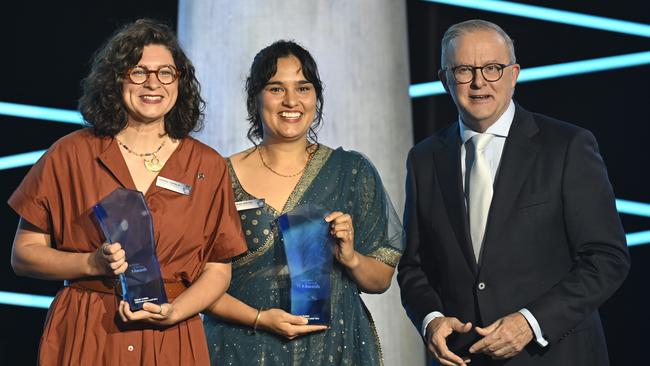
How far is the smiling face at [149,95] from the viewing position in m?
2.45

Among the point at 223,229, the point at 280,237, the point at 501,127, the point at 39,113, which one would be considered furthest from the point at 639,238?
the point at 39,113

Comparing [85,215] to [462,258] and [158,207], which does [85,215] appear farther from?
[462,258]

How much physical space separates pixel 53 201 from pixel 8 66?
252 centimetres

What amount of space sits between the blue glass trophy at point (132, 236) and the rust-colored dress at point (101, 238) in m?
0.11

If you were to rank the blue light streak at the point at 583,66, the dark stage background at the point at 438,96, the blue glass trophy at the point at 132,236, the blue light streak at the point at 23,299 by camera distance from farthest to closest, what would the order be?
the blue light streak at the point at 23,299
the blue light streak at the point at 583,66
the dark stage background at the point at 438,96
the blue glass trophy at the point at 132,236

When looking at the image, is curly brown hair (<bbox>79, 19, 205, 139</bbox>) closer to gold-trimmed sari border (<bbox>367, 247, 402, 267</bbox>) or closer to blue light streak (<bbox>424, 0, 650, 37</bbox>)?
gold-trimmed sari border (<bbox>367, 247, 402, 267</bbox>)

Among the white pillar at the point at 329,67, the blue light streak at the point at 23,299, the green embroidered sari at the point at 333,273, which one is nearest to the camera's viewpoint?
the green embroidered sari at the point at 333,273

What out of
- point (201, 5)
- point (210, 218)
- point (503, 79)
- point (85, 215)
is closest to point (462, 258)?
point (503, 79)

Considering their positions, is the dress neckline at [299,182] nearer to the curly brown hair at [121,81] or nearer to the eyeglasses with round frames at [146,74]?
the curly brown hair at [121,81]

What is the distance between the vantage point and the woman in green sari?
2662 millimetres

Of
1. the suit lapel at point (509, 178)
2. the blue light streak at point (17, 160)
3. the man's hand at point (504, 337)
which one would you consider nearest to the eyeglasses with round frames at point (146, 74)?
the suit lapel at point (509, 178)

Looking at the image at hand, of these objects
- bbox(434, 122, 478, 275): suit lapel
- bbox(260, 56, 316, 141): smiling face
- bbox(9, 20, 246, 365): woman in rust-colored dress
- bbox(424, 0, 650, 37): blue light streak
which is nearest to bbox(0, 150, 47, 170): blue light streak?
bbox(424, 0, 650, 37): blue light streak

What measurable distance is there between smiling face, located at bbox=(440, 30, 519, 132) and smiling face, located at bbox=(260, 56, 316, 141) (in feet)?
1.39

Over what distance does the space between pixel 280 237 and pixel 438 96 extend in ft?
7.59
